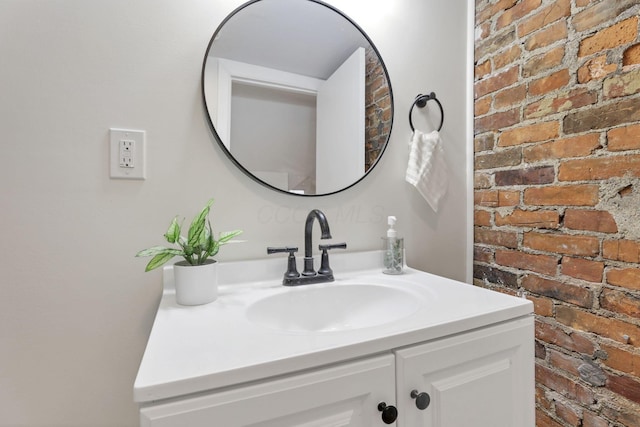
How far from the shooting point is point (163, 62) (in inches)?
35.3

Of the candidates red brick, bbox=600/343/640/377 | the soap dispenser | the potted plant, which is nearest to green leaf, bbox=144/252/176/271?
the potted plant

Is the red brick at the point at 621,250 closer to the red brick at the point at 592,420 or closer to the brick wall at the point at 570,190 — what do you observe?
the brick wall at the point at 570,190

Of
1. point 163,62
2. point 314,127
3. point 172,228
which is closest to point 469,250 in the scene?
point 314,127

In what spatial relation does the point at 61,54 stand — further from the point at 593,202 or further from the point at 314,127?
the point at 593,202

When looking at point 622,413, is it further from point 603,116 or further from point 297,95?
point 297,95

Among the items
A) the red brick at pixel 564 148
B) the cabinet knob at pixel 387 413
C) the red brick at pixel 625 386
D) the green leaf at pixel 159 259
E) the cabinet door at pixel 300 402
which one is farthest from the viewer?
the red brick at pixel 564 148

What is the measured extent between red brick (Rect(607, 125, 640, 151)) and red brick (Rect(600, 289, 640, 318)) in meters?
0.40

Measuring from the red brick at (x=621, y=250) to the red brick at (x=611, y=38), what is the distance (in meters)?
0.54

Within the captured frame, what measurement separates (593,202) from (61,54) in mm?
1501

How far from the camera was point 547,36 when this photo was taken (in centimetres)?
106

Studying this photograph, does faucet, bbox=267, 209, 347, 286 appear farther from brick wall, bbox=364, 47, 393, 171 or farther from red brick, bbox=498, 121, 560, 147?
red brick, bbox=498, 121, 560, 147

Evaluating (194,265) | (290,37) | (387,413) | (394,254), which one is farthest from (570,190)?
(194,265)

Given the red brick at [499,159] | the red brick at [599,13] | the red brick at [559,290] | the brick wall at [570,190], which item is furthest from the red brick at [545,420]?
the red brick at [599,13]

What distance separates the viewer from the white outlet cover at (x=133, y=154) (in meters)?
0.85
